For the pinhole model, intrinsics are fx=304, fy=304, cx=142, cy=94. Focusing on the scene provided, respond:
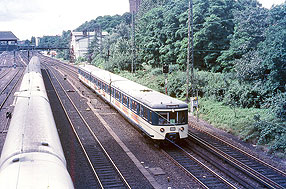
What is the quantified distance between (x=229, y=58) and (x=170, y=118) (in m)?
18.4

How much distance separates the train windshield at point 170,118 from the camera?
1639 centimetres

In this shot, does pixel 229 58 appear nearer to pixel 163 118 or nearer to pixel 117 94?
pixel 117 94

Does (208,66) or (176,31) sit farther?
(176,31)

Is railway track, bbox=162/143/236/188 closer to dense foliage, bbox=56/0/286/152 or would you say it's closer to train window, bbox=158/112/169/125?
train window, bbox=158/112/169/125

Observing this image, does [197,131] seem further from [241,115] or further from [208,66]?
[208,66]

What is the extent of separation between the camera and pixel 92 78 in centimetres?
3566

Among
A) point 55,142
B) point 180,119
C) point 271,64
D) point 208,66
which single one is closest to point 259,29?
point 208,66

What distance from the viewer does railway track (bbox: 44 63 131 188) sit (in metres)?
12.9

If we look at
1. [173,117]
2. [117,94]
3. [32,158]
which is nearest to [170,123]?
[173,117]

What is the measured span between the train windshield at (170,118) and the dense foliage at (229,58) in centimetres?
463

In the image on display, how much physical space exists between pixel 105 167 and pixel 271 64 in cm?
1318

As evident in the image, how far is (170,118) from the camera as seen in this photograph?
16.6m

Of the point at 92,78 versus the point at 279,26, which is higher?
the point at 279,26

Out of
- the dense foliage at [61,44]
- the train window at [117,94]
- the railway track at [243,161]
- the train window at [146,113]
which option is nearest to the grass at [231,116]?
the railway track at [243,161]
